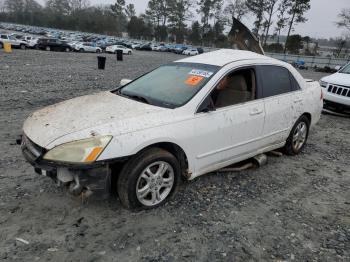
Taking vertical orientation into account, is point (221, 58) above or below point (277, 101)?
above

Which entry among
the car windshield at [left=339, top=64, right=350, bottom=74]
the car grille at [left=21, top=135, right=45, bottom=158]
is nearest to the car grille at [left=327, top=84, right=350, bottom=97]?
the car windshield at [left=339, top=64, right=350, bottom=74]

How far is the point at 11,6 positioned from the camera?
109 m

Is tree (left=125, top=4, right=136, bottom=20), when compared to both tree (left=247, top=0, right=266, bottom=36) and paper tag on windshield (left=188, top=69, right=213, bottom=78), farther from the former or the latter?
paper tag on windshield (left=188, top=69, right=213, bottom=78)

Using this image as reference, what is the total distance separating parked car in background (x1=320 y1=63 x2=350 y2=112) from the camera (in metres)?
8.10

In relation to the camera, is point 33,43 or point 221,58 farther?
point 33,43

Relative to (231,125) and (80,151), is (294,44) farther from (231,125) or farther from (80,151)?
(80,151)

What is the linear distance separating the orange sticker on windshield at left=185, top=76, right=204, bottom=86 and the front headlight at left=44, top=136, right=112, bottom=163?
54.5 inches

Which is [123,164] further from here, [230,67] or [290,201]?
[290,201]

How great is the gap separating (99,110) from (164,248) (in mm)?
1586

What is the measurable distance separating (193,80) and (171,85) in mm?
294

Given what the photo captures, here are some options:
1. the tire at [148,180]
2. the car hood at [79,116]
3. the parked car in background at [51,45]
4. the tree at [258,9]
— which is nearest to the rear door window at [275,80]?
the car hood at [79,116]

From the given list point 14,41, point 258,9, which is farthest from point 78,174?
point 258,9

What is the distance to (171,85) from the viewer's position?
3.97 meters

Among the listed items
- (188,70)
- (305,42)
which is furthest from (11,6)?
(188,70)
